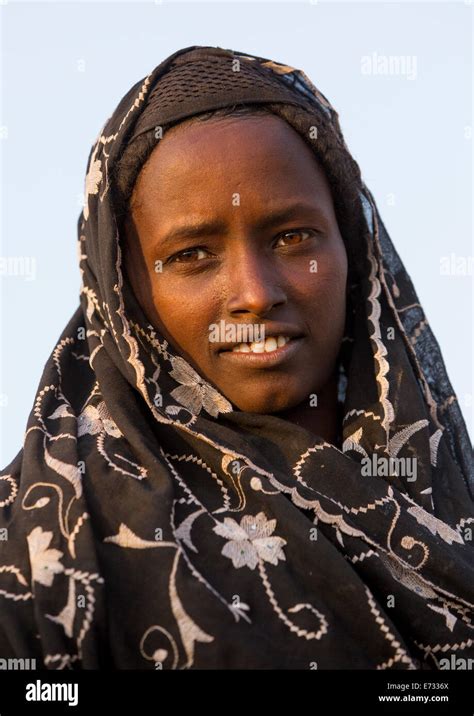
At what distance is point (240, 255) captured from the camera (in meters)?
3.28

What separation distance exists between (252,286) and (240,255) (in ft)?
0.41

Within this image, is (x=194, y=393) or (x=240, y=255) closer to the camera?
(x=240, y=255)

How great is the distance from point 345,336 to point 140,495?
118cm

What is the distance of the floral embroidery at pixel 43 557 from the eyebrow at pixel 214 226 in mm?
1033

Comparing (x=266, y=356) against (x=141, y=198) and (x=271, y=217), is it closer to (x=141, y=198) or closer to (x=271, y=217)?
(x=271, y=217)

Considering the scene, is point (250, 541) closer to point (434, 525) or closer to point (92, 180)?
point (434, 525)

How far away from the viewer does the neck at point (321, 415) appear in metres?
3.52

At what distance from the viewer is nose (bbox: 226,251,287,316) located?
3211 mm

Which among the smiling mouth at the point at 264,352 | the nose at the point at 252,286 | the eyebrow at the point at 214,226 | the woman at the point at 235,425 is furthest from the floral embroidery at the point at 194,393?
the eyebrow at the point at 214,226

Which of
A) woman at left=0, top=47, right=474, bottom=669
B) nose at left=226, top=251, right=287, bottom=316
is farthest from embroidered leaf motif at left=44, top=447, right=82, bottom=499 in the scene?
nose at left=226, top=251, right=287, bottom=316

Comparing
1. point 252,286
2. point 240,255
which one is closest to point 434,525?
point 252,286

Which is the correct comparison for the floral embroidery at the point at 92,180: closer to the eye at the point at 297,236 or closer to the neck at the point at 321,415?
the eye at the point at 297,236

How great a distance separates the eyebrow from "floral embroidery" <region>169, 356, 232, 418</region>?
0.40 m

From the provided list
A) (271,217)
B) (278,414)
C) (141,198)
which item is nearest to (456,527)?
(278,414)
